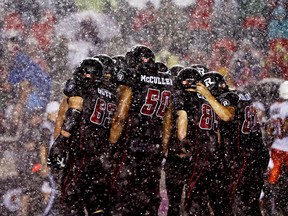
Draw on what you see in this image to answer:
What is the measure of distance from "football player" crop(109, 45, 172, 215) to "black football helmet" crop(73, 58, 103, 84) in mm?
299

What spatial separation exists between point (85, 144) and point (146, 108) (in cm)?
83

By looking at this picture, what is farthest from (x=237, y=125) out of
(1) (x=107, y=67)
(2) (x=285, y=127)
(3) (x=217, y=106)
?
(1) (x=107, y=67)

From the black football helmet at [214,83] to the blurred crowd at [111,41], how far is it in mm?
2954

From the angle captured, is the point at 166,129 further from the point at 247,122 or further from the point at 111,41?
the point at 111,41

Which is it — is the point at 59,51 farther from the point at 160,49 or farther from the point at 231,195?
the point at 231,195

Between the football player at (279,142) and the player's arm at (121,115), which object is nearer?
the player's arm at (121,115)

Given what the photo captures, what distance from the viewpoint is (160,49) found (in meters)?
9.73

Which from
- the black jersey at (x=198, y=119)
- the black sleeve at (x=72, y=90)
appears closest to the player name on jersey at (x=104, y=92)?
the black sleeve at (x=72, y=90)

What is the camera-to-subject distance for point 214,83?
632 cm

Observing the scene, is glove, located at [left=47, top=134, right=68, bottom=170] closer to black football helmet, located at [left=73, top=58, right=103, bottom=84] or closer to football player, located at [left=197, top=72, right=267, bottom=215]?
black football helmet, located at [left=73, top=58, right=103, bottom=84]

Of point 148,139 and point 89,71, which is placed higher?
point 89,71

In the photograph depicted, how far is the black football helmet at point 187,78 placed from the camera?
240 inches

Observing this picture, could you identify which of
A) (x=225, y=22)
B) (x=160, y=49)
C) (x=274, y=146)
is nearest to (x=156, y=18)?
Result: (x=160, y=49)

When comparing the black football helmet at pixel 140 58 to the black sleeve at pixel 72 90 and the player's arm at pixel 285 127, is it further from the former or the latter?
the player's arm at pixel 285 127
